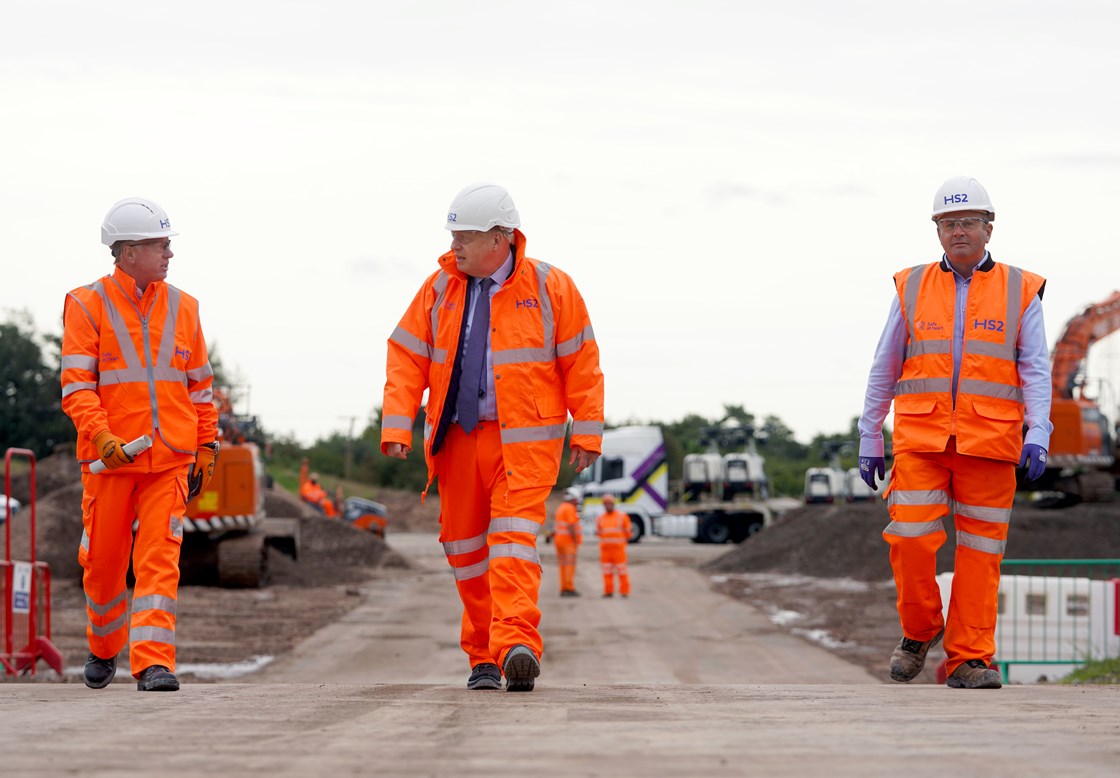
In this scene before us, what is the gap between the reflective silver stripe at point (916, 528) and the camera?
6.84 m

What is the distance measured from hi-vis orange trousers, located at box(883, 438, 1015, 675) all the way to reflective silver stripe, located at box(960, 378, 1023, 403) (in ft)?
0.75

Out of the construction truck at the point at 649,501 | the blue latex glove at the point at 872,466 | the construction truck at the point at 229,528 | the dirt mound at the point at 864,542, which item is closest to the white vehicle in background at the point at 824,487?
the construction truck at the point at 649,501

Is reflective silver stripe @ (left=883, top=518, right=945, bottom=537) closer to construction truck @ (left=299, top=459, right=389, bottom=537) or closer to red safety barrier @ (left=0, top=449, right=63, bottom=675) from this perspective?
red safety barrier @ (left=0, top=449, right=63, bottom=675)

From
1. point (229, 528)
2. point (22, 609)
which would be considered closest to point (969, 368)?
point (22, 609)

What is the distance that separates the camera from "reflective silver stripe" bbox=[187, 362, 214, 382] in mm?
7152

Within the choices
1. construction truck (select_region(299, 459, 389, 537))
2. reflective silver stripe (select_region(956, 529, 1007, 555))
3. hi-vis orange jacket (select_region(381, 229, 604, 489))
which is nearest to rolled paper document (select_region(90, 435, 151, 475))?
hi-vis orange jacket (select_region(381, 229, 604, 489))

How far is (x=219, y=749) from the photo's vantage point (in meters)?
3.95

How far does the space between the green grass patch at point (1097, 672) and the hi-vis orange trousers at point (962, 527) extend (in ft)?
17.5

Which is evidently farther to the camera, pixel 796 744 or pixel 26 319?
pixel 26 319

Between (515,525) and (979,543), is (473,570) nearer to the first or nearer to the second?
(515,525)

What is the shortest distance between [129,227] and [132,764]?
12.4 ft

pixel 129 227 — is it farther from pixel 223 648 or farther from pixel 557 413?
pixel 223 648

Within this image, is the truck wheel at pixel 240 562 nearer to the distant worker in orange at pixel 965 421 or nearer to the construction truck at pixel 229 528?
the construction truck at pixel 229 528

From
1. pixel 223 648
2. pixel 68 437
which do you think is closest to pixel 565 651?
pixel 223 648
